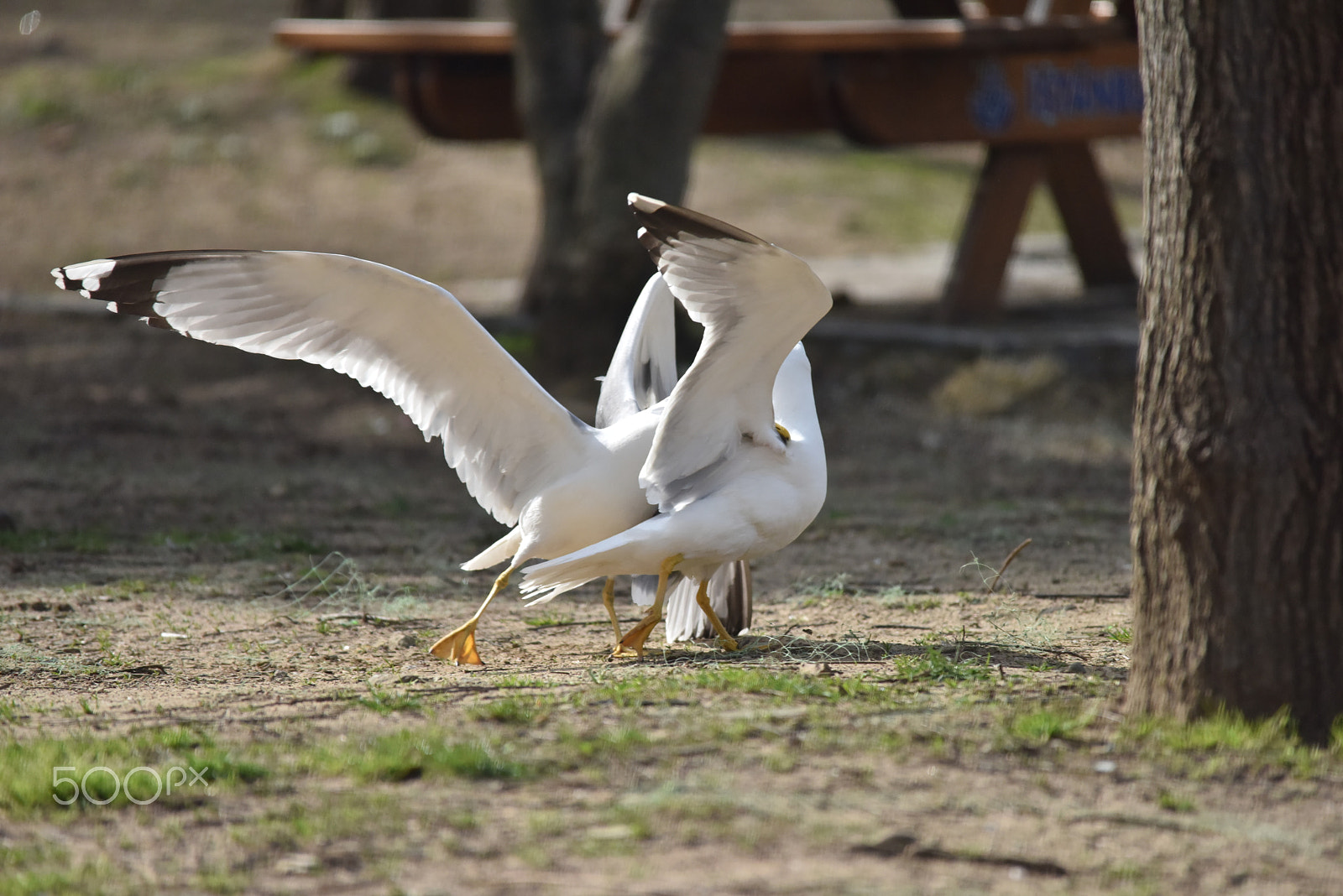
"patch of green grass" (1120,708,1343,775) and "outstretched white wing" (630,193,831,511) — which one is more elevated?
"outstretched white wing" (630,193,831,511)

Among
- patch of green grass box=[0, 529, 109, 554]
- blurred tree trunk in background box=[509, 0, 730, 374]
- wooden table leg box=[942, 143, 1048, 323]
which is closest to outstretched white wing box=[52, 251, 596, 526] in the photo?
patch of green grass box=[0, 529, 109, 554]

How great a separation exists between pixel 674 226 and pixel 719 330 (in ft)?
1.17

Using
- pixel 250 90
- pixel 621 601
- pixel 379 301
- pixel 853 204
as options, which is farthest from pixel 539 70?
pixel 250 90

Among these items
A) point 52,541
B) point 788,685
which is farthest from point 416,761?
point 52,541

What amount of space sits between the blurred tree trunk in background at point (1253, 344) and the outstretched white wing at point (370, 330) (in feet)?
6.78

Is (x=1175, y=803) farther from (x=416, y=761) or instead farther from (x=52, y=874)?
(x=52, y=874)

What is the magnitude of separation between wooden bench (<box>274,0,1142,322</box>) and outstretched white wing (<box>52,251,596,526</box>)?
5.29m

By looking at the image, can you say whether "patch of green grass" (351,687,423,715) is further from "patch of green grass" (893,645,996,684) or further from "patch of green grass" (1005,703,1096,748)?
"patch of green grass" (1005,703,1096,748)

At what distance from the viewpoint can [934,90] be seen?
974cm

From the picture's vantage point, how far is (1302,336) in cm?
326

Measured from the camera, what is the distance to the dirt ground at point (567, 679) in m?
2.78

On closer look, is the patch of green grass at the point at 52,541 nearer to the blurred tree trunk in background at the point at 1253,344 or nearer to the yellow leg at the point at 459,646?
the yellow leg at the point at 459,646

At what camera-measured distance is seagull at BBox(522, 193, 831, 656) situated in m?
3.99

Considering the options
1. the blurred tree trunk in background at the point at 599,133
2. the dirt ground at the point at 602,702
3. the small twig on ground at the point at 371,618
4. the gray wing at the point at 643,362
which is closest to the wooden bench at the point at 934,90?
the blurred tree trunk in background at the point at 599,133
